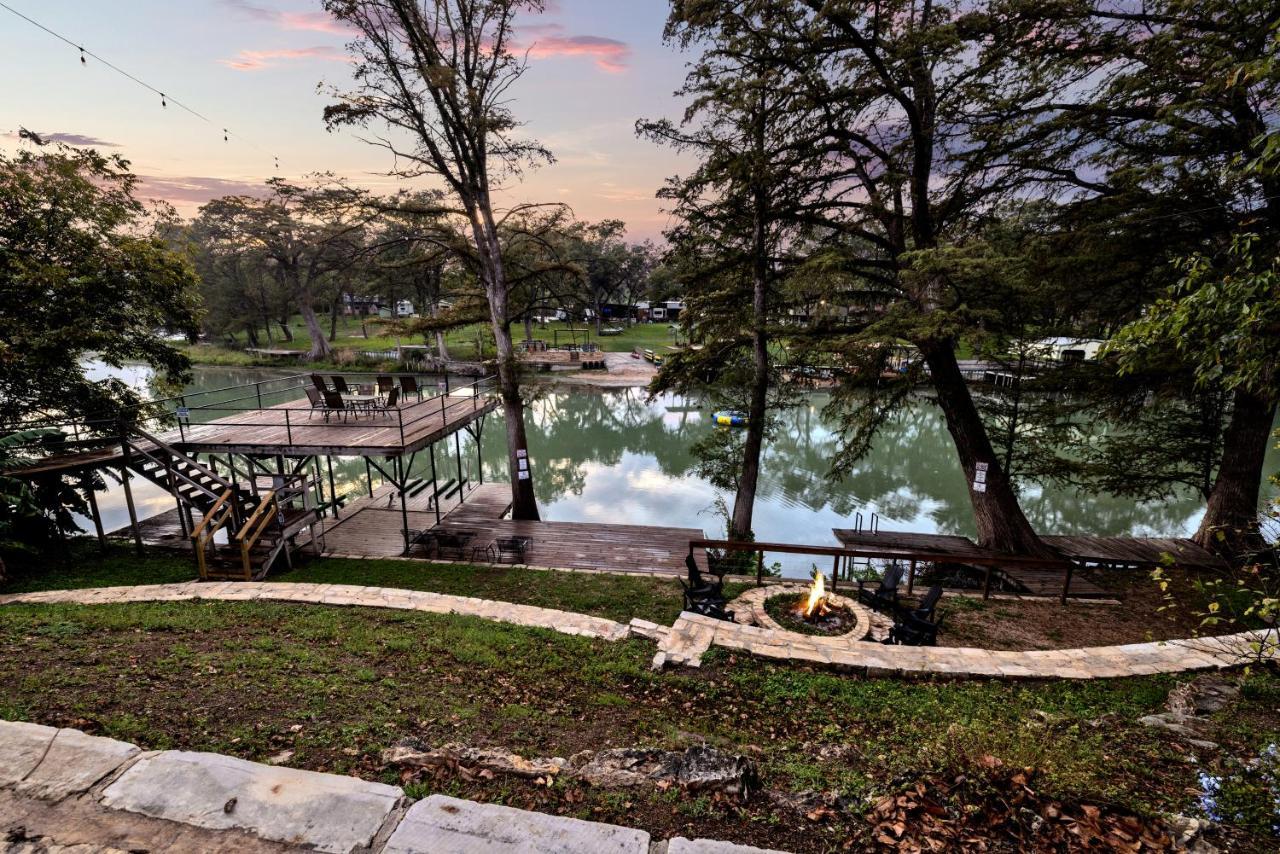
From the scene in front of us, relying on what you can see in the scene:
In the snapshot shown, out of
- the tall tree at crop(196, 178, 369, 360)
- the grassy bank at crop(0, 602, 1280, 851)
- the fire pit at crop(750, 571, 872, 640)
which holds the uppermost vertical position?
the tall tree at crop(196, 178, 369, 360)

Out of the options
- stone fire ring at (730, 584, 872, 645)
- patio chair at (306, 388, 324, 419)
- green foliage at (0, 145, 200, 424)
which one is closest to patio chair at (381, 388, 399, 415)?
patio chair at (306, 388, 324, 419)

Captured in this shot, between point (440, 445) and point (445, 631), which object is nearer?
point (445, 631)

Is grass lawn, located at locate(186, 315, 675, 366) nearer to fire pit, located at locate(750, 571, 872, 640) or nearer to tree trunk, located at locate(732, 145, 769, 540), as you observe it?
tree trunk, located at locate(732, 145, 769, 540)

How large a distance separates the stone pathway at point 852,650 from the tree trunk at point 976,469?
4.95 metres

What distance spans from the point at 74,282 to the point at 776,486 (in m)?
21.5

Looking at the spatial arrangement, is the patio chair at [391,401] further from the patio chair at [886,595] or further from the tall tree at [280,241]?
the tall tree at [280,241]

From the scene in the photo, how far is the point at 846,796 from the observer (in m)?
3.57

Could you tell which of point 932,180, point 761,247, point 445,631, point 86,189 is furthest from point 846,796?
point 86,189

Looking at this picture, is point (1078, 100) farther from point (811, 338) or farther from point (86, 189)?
point (86, 189)

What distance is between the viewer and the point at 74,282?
11375 mm

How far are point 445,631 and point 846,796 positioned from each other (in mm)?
5147

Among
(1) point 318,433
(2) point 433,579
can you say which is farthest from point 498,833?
(1) point 318,433

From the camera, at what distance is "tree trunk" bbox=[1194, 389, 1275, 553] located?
34.3 ft

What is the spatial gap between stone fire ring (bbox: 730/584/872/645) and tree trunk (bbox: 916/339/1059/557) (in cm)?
516
